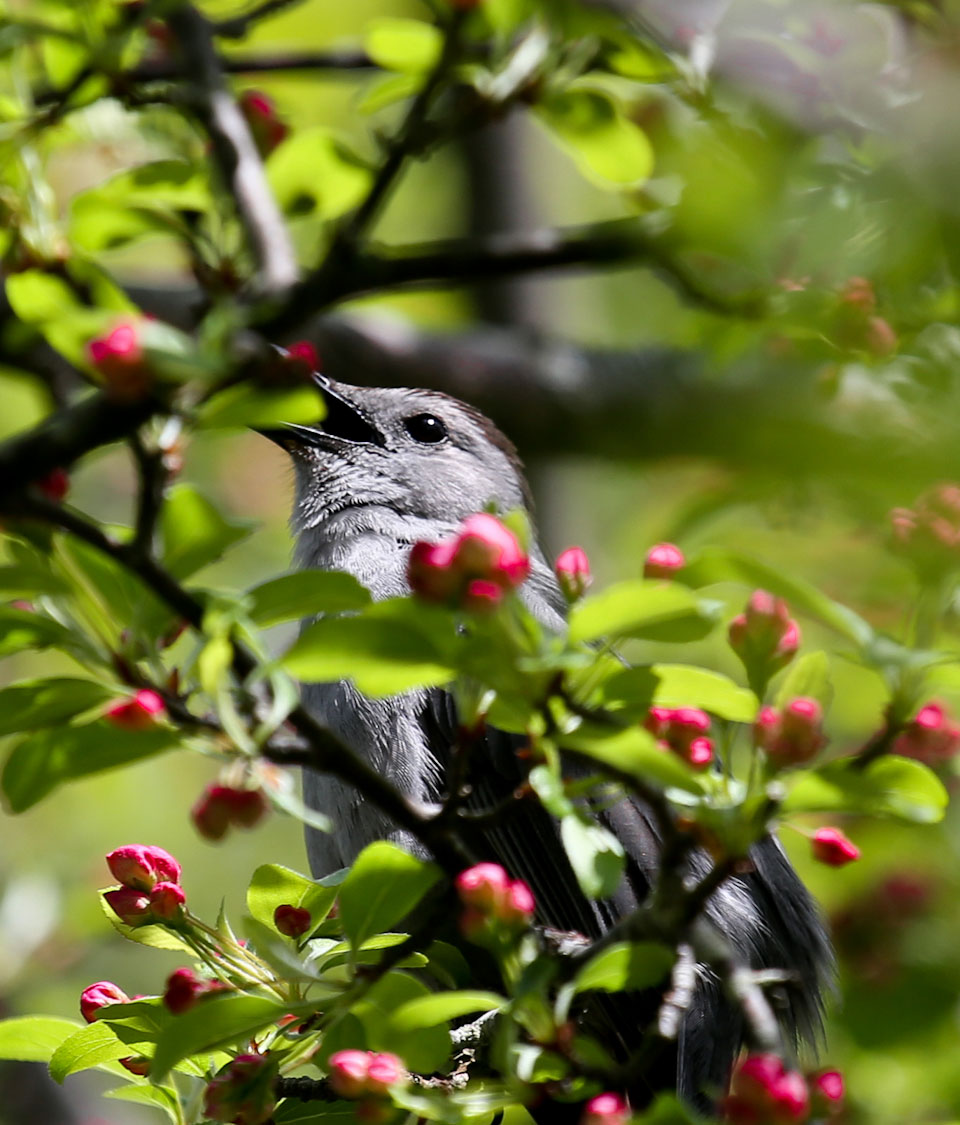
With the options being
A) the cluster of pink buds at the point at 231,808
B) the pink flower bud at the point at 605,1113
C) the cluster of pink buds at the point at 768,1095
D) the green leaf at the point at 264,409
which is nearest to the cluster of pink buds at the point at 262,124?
the green leaf at the point at 264,409

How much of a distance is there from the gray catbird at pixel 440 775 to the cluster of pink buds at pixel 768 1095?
125 centimetres

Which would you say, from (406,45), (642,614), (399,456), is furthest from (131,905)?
(399,456)

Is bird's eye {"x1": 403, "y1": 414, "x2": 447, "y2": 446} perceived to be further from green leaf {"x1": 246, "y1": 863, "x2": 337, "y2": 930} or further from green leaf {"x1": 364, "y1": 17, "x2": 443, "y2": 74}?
green leaf {"x1": 246, "y1": 863, "x2": 337, "y2": 930}

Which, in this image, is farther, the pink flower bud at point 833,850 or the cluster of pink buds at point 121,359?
the pink flower bud at point 833,850

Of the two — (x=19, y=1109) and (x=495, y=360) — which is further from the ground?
(x=495, y=360)

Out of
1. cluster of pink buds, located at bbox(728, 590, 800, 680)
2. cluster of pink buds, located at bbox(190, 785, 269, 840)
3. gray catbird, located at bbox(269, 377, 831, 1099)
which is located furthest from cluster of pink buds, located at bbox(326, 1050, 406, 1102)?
gray catbird, located at bbox(269, 377, 831, 1099)

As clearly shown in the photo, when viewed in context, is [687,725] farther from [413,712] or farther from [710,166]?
[413,712]

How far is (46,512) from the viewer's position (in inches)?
66.2

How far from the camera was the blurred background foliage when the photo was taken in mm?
1592

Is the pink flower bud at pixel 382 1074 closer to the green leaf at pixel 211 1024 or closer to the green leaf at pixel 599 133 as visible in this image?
the green leaf at pixel 211 1024

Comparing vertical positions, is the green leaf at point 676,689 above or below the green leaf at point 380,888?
above

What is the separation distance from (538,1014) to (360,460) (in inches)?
118

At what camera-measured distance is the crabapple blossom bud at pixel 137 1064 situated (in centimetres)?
229

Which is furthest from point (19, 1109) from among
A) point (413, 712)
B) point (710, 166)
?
point (710, 166)
